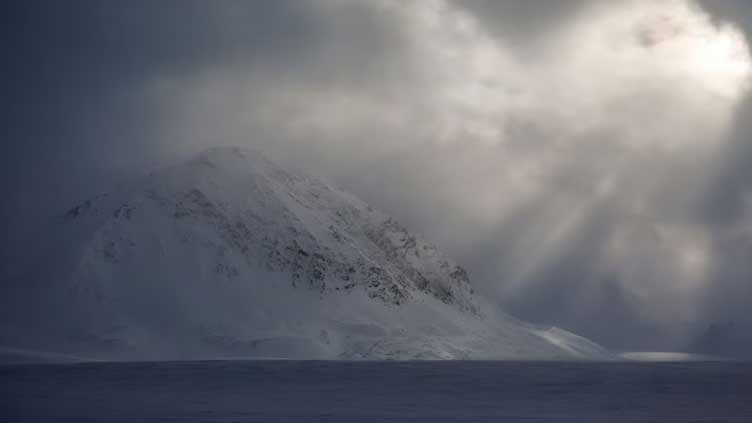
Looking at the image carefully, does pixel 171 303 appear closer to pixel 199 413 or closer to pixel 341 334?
pixel 341 334

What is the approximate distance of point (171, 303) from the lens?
19238cm

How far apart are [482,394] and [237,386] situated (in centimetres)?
2620

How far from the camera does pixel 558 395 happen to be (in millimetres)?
82875

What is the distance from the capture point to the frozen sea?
191 ft

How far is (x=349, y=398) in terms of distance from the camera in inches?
3034

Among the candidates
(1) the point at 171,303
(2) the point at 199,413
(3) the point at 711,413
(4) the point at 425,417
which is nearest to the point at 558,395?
(3) the point at 711,413

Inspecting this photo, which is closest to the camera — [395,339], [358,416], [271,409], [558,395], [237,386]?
[358,416]

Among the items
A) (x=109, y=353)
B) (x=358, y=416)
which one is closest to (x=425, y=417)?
(x=358, y=416)

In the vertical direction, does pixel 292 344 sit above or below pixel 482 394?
below

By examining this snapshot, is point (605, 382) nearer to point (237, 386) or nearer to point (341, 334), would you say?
point (237, 386)

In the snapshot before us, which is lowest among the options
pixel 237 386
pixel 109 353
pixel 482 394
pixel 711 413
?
pixel 109 353

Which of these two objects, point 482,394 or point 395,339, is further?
point 395,339

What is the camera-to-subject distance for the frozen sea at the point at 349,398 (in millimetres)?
58219

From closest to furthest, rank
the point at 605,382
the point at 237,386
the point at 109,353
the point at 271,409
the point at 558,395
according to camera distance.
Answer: the point at 271,409
the point at 558,395
the point at 237,386
the point at 605,382
the point at 109,353
